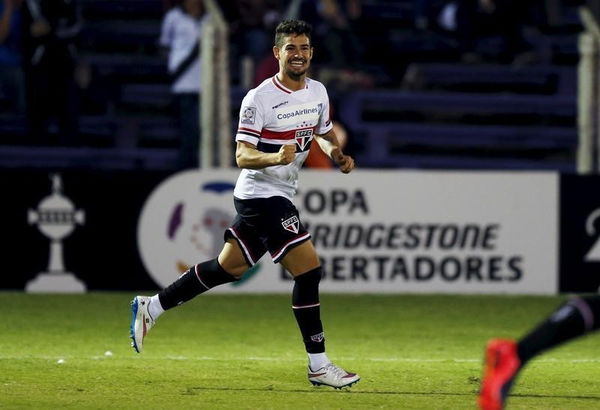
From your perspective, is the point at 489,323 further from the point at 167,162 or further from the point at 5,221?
the point at 167,162

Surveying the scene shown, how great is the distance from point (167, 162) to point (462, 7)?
3914 mm

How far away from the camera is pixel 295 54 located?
7.59m

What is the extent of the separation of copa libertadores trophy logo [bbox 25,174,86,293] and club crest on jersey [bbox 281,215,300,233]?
16.7ft

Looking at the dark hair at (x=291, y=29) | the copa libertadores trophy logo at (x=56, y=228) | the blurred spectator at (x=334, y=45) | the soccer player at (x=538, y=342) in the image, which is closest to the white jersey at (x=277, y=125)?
the dark hair at (x=291, y=29)

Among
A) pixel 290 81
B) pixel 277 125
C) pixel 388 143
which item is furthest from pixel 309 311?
pixel 388 143

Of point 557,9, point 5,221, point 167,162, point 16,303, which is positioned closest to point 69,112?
point 167,162

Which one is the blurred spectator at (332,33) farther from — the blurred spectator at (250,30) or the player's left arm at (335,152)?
the player's left arm at (335,152)

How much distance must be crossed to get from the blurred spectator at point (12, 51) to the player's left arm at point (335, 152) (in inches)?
A: 294

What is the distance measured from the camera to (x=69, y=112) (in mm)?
14750

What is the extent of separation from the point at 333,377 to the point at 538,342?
1873mm

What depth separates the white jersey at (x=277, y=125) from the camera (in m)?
7.62

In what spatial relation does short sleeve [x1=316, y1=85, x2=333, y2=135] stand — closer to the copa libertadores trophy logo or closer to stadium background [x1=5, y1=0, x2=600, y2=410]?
stadium background [x1=5, y1=0, x2=600, y2=410]

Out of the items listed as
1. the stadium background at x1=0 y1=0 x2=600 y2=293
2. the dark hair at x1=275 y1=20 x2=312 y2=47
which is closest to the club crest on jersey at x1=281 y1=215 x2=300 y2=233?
the dark hair at x1=275 y1=20 x2=312 y2=47

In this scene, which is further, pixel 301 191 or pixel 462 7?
pixel 462 7
